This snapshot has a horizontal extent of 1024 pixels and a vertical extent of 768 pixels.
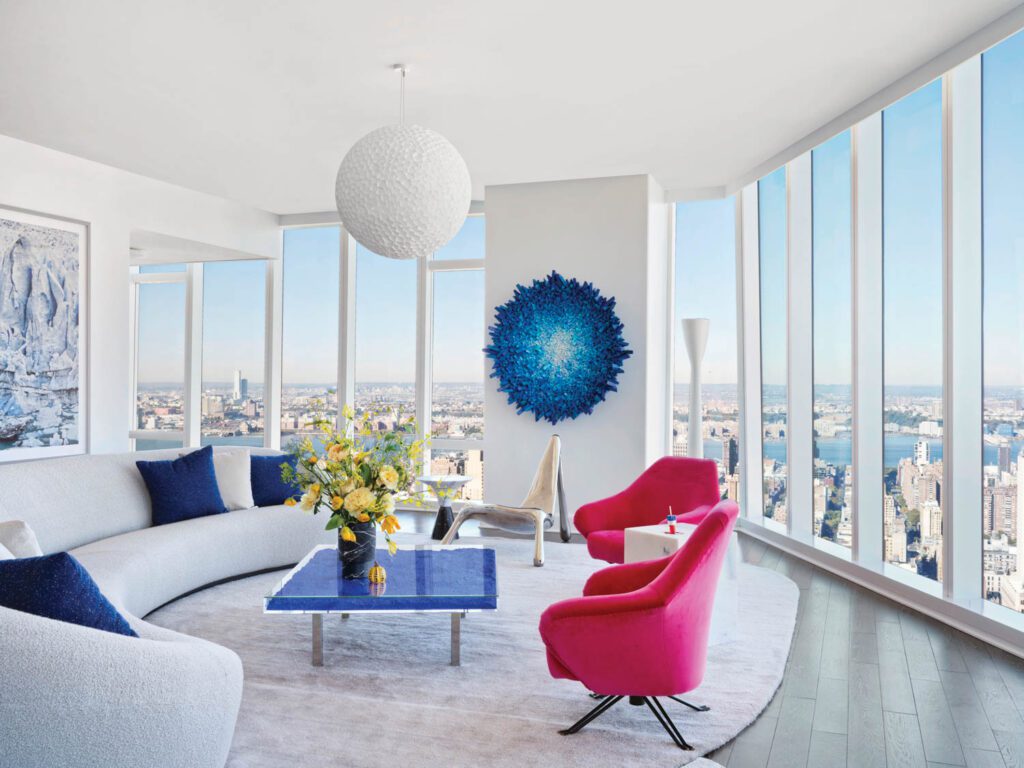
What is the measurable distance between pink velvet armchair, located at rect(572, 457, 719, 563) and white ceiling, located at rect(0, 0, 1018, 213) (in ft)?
7.15

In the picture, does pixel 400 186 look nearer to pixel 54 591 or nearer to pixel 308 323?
pixel 54 591

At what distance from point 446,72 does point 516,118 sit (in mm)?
798

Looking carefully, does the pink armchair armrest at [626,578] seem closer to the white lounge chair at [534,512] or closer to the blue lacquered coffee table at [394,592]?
the blue lacquered coffee table at [394,592]

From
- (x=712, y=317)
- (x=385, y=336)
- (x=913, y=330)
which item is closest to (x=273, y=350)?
(x=385, y=336)

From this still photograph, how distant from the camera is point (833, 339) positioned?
5078 mm

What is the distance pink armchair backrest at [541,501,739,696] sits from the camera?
240 cm

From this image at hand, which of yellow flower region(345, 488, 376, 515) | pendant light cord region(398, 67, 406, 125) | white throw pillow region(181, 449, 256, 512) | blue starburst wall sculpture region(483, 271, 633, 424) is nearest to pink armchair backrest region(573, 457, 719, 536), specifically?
blue starburst wall sculpture region(483, 271, 633, 424)

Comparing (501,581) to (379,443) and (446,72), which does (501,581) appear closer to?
(379,443)

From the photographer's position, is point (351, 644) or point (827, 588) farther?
point (827, 588)

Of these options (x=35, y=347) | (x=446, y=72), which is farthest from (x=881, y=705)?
(x=35, y=347)

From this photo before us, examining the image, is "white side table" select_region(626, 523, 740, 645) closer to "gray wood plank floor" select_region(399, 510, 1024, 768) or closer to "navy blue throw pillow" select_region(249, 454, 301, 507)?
"gray wood plank floor" select_region(399, 510, 1024, 768)

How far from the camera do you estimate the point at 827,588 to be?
448 cm

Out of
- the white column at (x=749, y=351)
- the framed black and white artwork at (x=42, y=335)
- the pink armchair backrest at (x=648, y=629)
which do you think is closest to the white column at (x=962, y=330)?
the pink armchair backrest at (x=648, y=629)

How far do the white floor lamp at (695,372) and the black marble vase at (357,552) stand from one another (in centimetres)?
272
